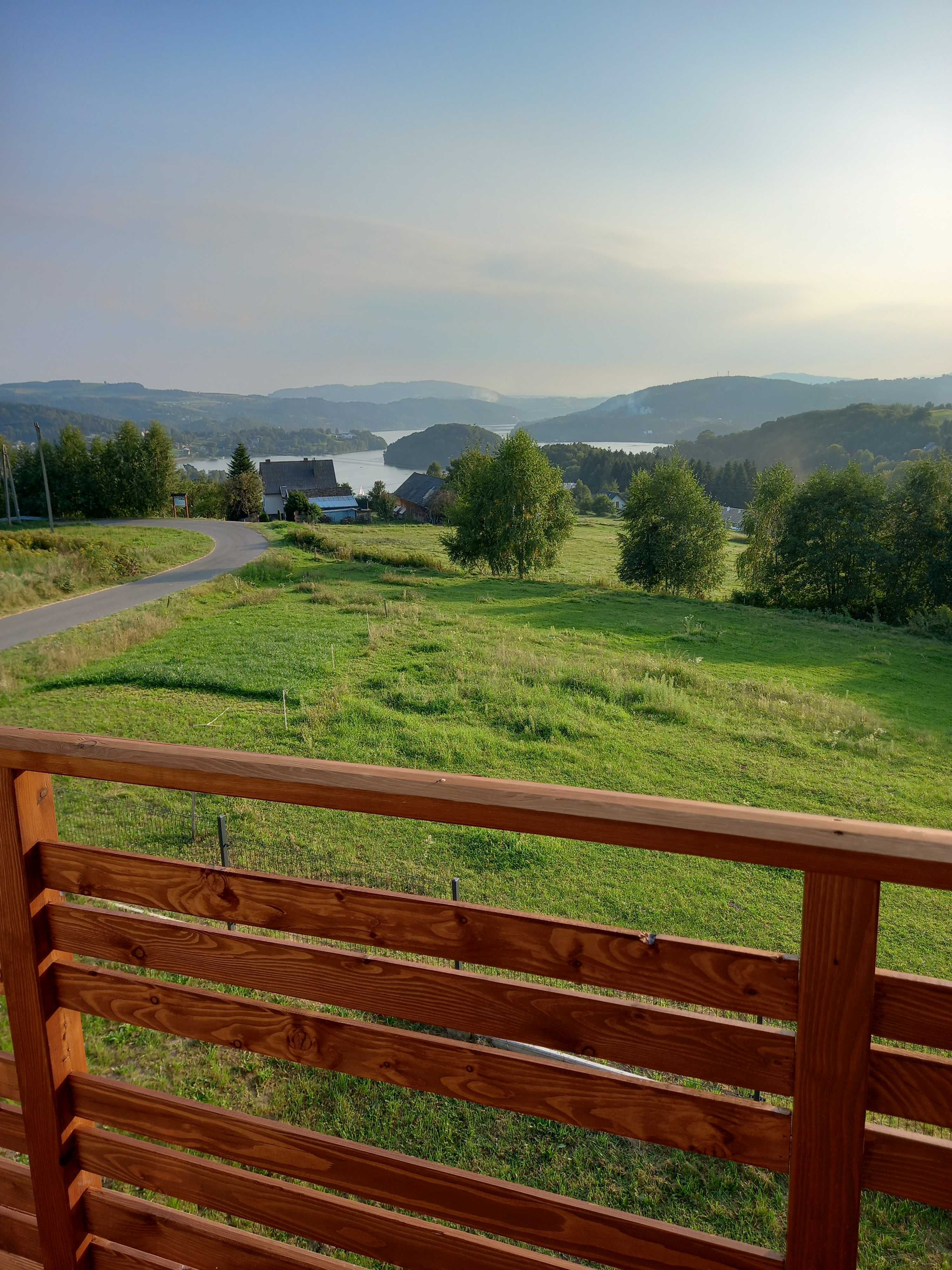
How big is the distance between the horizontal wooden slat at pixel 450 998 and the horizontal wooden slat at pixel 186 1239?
475 millimetres

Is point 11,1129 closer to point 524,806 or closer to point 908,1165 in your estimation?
point 524,806

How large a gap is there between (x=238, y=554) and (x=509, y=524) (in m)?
9.77

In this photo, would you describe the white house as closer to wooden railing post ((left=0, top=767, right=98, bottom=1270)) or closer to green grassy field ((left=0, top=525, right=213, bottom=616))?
green grassy field ((left=0, top=525, right=213, bottom=616))

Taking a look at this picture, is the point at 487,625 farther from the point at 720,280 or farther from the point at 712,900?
the point at 720,280

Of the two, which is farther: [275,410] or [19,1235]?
[275,410]

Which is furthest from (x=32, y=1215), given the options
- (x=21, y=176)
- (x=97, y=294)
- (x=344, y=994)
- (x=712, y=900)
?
(x=97, y=294)

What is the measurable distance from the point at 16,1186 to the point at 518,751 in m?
7.12

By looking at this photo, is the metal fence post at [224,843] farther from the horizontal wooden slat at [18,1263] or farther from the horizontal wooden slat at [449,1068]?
the horizontal wooden slat at [449,1068]

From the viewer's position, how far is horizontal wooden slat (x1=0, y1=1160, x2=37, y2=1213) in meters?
1.37

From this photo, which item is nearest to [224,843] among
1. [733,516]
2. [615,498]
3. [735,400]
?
[733,516]

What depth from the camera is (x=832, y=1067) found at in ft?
2.54

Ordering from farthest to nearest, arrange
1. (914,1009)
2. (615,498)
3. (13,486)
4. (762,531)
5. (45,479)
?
(615,498)
(13,486)
(762,531)
(45,479)
(914,1009)

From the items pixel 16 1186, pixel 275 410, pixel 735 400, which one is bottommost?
pixel 16 1186

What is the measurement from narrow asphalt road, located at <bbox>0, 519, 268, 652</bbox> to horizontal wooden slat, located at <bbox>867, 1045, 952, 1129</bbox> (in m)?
13.7
